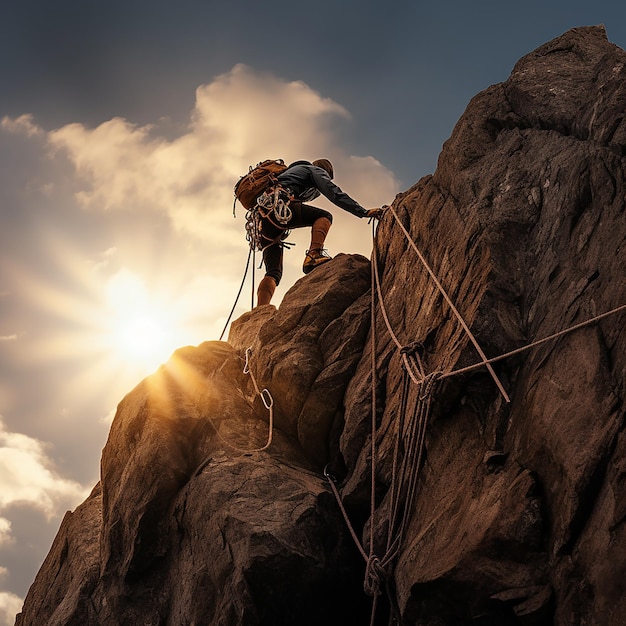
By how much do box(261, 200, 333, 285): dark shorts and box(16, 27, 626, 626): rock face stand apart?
7.40 ft

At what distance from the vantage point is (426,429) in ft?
23.1

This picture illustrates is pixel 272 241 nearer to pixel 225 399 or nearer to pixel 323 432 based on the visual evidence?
pixel 225 399

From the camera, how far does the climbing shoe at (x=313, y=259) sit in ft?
37.4

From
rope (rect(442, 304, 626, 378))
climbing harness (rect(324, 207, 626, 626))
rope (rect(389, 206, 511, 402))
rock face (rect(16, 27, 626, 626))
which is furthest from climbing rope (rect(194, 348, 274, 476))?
rope (rect(442, 304, 626, 378))

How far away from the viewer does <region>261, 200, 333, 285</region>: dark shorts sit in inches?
498

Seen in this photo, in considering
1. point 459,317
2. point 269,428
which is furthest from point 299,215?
point 459,317

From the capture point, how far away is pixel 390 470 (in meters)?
7.49

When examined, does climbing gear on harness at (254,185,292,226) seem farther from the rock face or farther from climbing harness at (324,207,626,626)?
climbing harness at (324,207,626,626)

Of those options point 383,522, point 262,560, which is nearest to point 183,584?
point 262,560

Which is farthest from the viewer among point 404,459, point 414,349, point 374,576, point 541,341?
point 414,349

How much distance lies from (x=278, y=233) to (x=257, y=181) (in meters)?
0.94

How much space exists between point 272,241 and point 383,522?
22.1 ft

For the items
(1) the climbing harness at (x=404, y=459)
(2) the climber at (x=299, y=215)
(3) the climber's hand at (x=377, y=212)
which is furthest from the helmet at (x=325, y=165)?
(1) the climbing harness at (x=404, y=459)

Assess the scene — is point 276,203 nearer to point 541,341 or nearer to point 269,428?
point 269,428
